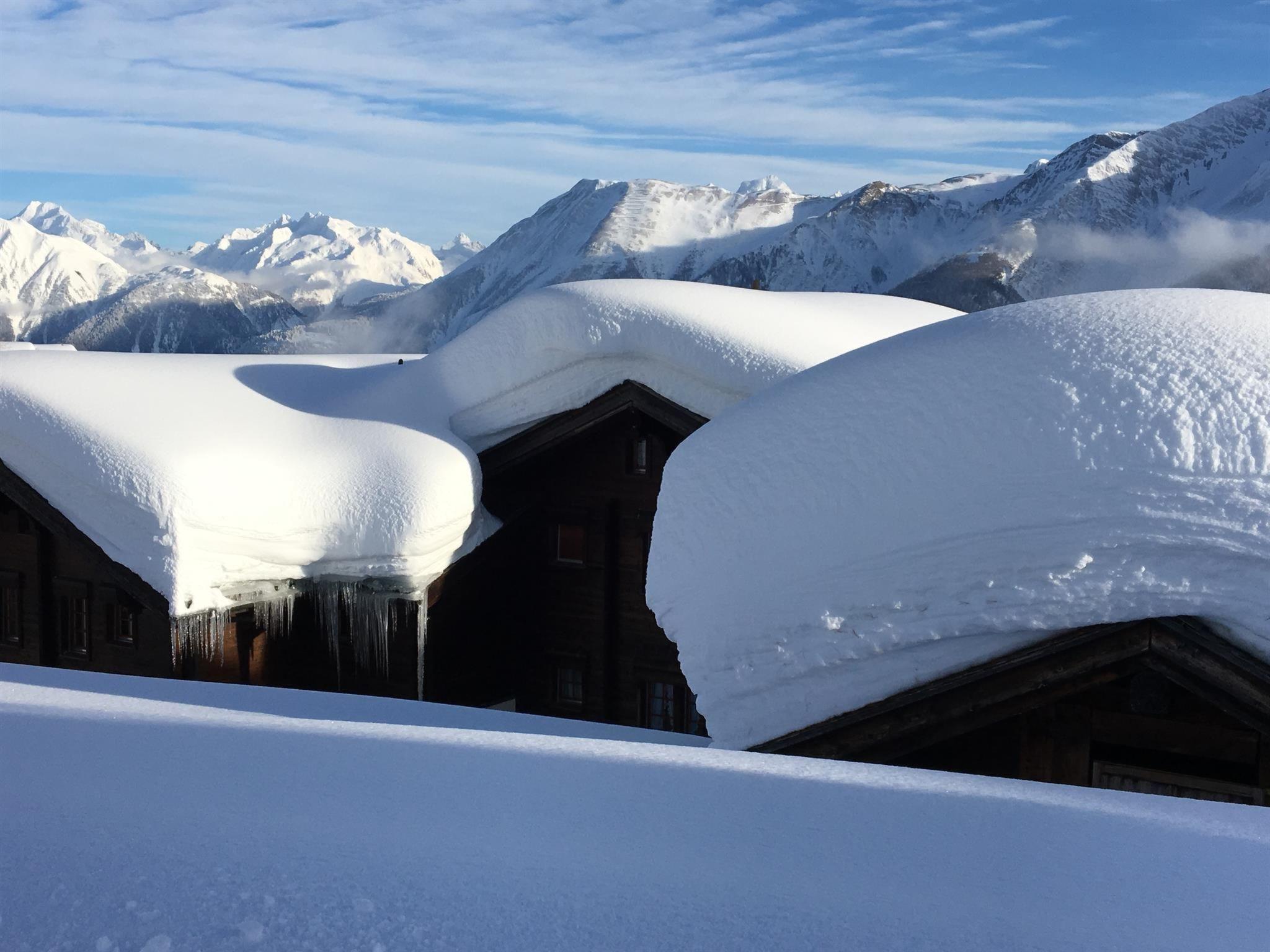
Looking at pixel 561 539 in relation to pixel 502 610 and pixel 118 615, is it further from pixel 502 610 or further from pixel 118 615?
pixel 118 615

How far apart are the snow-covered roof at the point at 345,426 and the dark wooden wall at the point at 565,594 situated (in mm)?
714

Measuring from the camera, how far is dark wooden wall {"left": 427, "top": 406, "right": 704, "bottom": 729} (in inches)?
575

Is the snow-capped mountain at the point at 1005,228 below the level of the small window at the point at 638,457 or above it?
above

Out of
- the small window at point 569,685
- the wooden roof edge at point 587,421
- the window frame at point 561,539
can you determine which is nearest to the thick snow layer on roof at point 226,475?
the wooden roof edge at point 587,421

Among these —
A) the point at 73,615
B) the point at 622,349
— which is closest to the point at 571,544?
the point at 622,349

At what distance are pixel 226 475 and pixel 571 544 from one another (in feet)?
15.7

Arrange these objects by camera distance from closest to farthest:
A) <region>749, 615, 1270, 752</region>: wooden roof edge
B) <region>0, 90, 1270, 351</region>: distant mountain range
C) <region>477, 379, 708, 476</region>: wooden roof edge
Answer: <region>749, 615, 1270, 752</region>: wooden roof edge → <region>477, 379, 708, 476</region>: wooden roof edge → <region>0, 90, 1270, 351</region>: distant mountain range

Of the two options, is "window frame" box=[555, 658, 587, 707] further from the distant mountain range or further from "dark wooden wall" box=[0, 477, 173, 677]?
the distant mountain range

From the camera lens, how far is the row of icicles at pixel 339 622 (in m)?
12.6

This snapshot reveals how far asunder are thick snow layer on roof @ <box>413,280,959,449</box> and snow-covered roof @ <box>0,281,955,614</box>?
0.08 feet

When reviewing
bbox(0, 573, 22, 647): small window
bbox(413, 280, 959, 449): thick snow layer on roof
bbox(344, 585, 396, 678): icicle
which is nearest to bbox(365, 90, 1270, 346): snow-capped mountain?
bbox(413, 280, 959, 449): thick snow layer on roof

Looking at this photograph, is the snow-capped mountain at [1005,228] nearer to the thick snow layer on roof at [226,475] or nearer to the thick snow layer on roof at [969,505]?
the thick snow layer on roof at [226,475]

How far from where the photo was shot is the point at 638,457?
14750 mm

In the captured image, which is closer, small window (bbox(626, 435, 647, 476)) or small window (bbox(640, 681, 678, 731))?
small window (bbox(626, 435, 647, 476))
